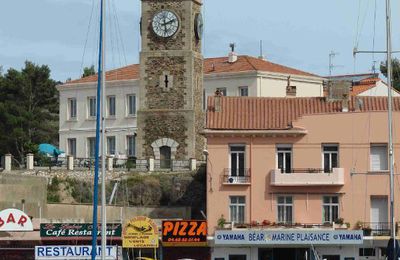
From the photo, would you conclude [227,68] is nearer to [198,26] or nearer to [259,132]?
[198,26]

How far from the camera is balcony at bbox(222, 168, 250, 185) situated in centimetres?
7156

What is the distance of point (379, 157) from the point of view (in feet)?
233

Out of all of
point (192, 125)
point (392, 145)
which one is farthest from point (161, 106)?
point (392, 145)

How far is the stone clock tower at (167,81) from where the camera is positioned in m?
91.3

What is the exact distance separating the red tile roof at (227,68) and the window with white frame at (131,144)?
4389 millimetres

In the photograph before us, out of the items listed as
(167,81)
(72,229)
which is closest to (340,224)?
(72,229)

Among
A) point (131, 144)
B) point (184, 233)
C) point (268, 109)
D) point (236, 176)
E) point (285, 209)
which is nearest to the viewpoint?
point (184, 233)

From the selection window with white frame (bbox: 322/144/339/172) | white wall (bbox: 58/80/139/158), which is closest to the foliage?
window with white frame (bbox: 322/144/339/172)

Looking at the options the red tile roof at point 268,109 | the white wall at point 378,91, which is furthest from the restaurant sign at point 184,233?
the white wall at point 378,91

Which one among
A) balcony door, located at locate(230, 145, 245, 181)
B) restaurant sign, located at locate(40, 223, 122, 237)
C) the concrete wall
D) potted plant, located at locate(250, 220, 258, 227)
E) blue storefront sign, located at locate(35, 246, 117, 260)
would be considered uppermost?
balcony door, located at locate(230, 145, 245, 181)

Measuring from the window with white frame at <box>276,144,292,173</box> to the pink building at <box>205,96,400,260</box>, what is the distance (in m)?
0.05

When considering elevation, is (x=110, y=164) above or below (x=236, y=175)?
above

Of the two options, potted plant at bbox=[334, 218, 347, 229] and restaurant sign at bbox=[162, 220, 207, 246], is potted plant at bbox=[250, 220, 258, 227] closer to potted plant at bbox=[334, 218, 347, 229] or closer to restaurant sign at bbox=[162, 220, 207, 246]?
restaurant sign at bbox=[162, 220, 207, 246]

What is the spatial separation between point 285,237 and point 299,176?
3.88m
